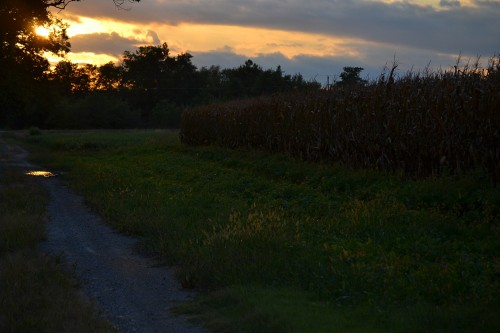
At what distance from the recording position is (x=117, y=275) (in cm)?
941

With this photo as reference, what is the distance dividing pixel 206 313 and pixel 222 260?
1.64m

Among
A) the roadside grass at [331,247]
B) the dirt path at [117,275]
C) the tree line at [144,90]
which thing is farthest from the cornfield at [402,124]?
the tree line at [144,90]

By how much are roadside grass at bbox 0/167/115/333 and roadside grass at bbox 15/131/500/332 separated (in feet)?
4.18

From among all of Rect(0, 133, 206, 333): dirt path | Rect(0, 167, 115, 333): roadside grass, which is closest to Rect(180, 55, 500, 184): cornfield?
Rect(0, 133, 206, 333): dirt path

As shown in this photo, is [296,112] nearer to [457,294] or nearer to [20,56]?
[457,294]

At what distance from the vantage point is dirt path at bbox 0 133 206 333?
7.40 m

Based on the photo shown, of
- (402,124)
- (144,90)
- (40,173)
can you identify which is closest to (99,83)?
(144,90)

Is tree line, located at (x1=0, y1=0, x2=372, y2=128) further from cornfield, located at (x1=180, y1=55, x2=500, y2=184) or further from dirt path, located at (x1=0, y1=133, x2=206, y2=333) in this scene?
dirt path, located at (x1=0, y1=133, x2=206, y2=333)

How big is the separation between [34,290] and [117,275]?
163cm

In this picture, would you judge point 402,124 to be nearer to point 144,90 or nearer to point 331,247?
point 331,247

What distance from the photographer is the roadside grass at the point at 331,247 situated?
6871 mm

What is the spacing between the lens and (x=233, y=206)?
45.3 feet

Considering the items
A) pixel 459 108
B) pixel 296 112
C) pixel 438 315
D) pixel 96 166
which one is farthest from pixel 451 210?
pixel 96 166

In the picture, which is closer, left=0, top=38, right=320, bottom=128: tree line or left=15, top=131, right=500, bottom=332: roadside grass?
left=15, top=131, right=500, bottom=332: roadside grass
